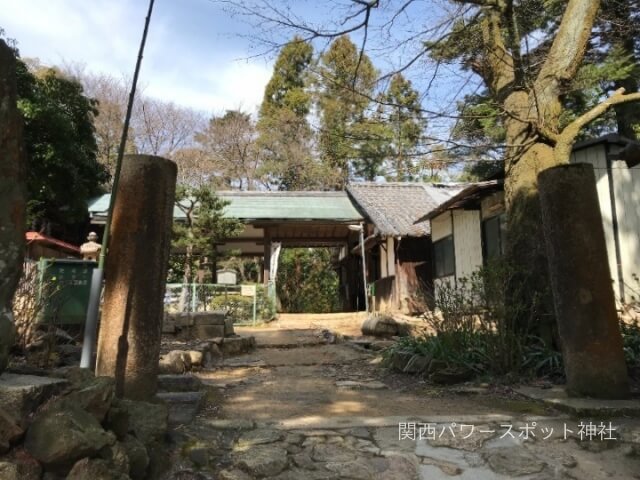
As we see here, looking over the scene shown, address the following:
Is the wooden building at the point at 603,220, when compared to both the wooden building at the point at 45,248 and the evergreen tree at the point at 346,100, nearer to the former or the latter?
the evergreen tree at the point at 346,100

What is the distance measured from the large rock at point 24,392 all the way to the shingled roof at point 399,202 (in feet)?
40.6

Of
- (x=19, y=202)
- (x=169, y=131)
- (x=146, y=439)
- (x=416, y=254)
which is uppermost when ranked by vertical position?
(x=169, y=131)

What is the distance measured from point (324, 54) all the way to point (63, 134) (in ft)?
27.5

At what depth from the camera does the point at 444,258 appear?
14047 millimetres

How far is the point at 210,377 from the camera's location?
644cm

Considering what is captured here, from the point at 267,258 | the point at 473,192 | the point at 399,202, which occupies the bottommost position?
the point at 267,258

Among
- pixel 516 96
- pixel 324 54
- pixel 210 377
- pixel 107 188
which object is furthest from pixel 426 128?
pixel 107 188

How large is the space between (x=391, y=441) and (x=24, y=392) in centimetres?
228

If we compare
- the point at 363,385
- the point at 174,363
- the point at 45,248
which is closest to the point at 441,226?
the point at 363,385

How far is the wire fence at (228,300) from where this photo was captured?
12.7 meters

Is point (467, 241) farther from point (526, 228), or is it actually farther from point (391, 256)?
point (526, 228)

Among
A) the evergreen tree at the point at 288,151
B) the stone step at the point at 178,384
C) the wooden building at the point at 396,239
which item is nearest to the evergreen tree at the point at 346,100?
the stone step at the point at 178,384

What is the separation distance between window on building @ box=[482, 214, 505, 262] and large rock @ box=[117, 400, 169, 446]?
8.92 metres

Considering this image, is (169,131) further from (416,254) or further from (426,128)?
(426,128)
